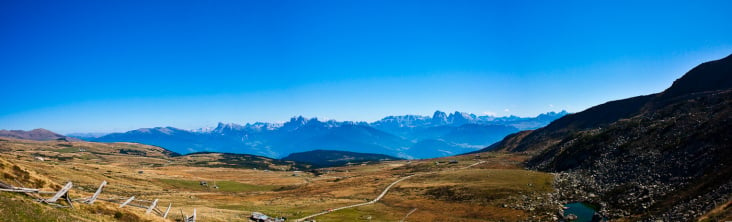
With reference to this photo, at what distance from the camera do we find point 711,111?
9644 cm

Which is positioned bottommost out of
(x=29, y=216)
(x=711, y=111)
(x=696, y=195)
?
(x=696, y=195)

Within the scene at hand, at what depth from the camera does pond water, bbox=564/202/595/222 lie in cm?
6475

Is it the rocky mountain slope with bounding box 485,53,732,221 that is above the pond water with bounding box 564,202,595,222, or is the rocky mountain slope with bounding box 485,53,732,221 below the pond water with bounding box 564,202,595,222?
above

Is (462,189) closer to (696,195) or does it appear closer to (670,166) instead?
(670,166)

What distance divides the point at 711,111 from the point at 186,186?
19165 centimetres

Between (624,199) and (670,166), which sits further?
(670,166)

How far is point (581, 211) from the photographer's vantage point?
69625 millimetres

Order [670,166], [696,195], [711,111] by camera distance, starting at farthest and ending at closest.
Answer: [711,111] → [670,166] → [696,195]

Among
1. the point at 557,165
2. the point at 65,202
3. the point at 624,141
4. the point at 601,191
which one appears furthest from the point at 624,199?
the point at 65,202

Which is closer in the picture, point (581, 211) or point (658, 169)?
point (581, 211)

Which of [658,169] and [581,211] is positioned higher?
[658,169]

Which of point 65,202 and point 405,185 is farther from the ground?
point 65,202

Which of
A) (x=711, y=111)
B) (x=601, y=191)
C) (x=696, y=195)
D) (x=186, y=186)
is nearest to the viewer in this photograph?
(x=696, y=195)

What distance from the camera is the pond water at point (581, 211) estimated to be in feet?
212
